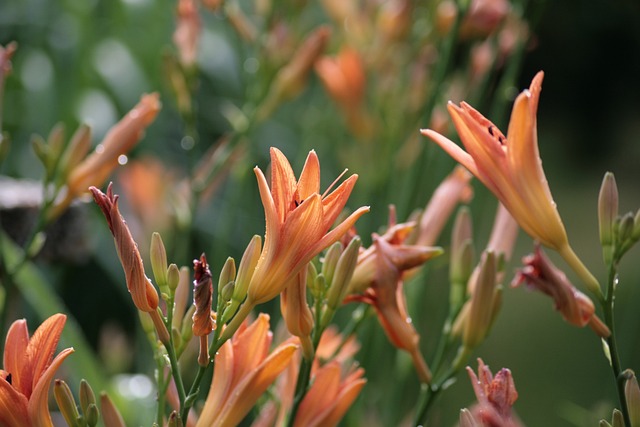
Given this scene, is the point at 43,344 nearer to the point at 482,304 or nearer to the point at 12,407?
the point at 12,407

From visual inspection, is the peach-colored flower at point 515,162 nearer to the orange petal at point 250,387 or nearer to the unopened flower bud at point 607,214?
the unopened flower bud at point 607,214

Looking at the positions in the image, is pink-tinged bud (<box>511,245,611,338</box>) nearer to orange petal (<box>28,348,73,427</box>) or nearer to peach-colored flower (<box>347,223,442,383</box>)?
peach-colored flower (<box>347,223,442,383</box>)

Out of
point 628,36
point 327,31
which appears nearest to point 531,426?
point 327,31

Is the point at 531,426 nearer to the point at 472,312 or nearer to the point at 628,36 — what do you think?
the point at 472,312

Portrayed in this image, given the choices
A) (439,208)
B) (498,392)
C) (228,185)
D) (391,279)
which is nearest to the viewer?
(498,392)

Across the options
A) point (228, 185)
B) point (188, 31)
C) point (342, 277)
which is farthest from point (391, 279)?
point (228, 185)

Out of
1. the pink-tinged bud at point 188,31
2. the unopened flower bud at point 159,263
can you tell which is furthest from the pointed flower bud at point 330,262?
the pink-tinged bud at point 188,31
